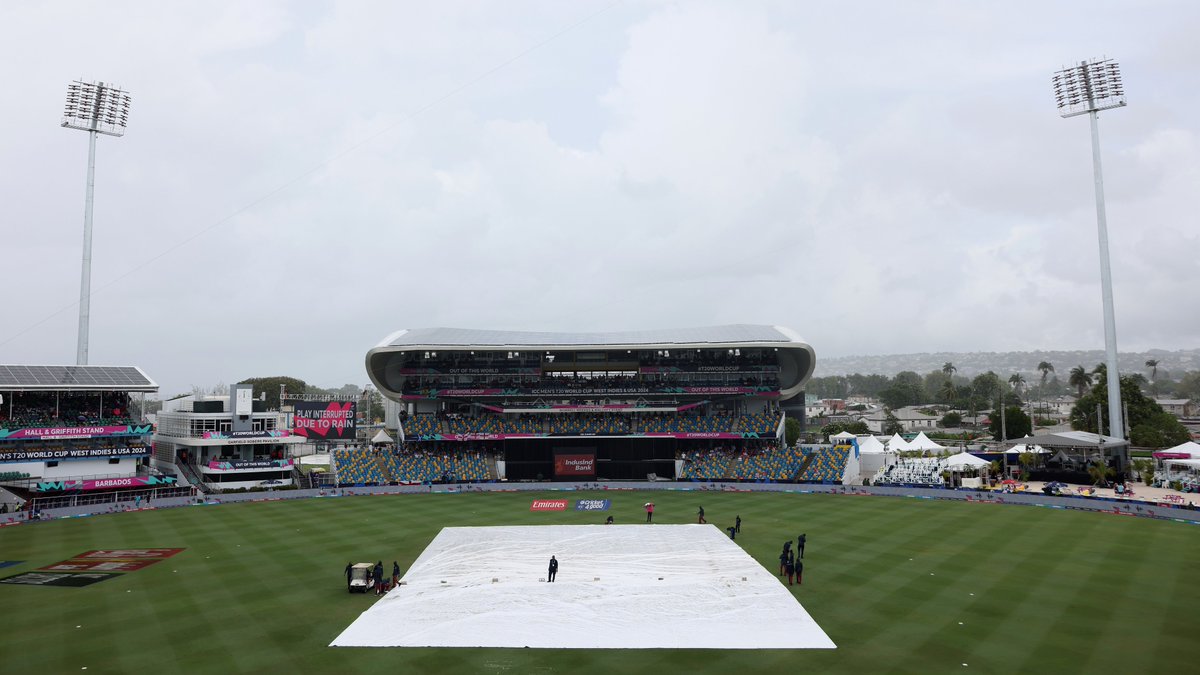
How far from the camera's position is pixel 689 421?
72312 millimetres

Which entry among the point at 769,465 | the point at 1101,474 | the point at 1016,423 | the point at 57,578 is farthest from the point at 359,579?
the point at 1016,423

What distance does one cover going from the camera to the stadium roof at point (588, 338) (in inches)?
2881

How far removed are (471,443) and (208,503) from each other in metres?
25.0

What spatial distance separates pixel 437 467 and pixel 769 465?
105ft

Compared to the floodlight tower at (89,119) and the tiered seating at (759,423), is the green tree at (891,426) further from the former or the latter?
the floodlight tower at (89,119)

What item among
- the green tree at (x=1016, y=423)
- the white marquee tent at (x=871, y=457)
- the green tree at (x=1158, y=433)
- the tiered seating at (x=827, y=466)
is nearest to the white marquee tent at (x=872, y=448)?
the white marquee tent at (x=871, y=457)

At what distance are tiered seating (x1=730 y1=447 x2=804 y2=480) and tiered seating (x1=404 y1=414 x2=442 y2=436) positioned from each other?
3051 centimetres

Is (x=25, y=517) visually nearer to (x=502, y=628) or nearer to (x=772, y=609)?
(x=502, y=628)

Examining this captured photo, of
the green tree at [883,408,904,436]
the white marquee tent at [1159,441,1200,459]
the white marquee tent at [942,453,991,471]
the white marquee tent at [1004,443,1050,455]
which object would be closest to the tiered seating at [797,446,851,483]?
the white marquee tent at [942,453,991,471]

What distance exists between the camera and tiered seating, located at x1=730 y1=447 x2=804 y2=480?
65.8m

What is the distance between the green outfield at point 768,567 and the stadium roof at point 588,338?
28703 mm

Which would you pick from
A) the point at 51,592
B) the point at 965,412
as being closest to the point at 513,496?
the point at 51,592

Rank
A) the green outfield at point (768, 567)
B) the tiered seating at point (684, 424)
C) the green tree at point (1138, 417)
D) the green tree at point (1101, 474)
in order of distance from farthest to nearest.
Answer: the green tree at point (1138, 417) → the tiered seating at point (684, 424) → the green tree at point (1101, 474) → the green outfield at point (768, 567)

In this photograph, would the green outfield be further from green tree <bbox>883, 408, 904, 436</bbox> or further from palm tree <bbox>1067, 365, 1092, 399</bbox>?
palm tree <bbox>1067, 365, 1092, 399</bbox>
